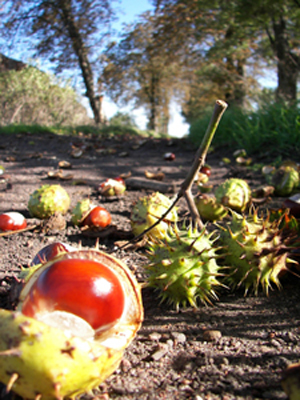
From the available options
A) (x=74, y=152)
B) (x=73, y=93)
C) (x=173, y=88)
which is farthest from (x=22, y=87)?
(x=173, y=88)

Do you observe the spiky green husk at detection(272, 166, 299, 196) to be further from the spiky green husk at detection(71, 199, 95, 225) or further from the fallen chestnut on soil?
the fallen chestnut on soil

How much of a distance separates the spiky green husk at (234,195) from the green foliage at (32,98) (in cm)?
1146

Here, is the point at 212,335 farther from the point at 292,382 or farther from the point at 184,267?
the point at 292,382

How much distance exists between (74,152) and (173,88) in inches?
601

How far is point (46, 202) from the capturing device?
2.67m

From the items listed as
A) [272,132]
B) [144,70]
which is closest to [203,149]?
[272,132]

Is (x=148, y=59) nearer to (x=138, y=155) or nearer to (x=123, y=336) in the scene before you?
(x=138, y=155)

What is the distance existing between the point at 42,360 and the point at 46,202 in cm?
206

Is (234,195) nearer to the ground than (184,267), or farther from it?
farther from it

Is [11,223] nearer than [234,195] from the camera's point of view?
Yes

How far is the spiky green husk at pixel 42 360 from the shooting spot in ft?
2.47

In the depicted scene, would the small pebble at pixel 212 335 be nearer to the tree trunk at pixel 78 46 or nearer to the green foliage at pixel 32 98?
the tree trunk at pixel 78 46

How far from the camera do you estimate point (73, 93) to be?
15211 millimetres

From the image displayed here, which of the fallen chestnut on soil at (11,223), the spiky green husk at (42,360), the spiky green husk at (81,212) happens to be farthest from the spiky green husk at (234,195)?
the spiky green husk at (42,360)
